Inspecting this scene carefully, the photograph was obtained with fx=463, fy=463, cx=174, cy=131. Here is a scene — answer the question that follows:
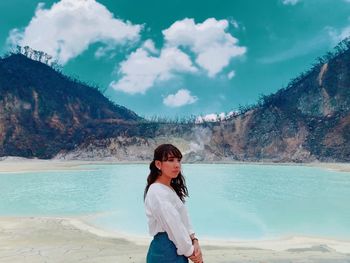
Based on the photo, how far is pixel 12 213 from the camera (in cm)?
1623

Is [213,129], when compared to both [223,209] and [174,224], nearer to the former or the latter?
[223,209]

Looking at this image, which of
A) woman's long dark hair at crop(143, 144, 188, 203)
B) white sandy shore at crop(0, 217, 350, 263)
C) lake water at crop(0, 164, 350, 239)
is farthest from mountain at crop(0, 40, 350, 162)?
woman's long dark hair at crop(143, 144, 188, 203)

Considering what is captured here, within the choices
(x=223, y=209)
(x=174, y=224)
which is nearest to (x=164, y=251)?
(x=174, y=224)

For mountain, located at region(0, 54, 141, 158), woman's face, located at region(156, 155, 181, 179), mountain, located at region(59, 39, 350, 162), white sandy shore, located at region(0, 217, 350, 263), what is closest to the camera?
woman's face, located at region(156, 155, 181, 179)

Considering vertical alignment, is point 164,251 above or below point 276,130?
below

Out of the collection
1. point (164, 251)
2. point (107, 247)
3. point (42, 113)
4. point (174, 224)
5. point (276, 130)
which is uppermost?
point (42, 113)

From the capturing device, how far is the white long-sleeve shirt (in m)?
2.87

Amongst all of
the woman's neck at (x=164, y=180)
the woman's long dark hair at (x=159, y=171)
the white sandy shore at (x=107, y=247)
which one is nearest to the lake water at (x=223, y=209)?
the white sandy shore at (x=107, y=247)

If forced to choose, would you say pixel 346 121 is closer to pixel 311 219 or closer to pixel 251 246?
pixel 311 219

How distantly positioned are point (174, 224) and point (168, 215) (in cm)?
7

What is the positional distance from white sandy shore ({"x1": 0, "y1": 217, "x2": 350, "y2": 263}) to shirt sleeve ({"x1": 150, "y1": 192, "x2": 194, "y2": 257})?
5166 mm

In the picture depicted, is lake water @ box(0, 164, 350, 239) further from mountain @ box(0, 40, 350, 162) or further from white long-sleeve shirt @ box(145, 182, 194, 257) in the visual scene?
mountain @ box(0, 40, 350, 162)

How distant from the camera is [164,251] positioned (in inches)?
117

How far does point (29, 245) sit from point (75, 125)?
100 metres
